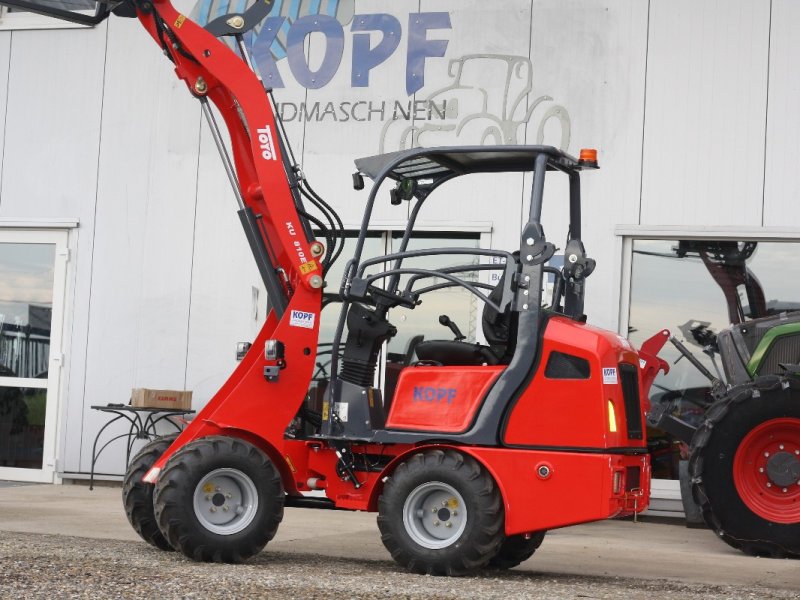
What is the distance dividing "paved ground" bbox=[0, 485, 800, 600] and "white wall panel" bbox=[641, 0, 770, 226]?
9.84 feet

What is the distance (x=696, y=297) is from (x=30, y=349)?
668 cm

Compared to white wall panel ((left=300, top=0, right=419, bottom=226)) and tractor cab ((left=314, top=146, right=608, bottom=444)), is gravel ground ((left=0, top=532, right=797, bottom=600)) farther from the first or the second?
white wall panel ((left=300, top=0, right=419, bottom=226))

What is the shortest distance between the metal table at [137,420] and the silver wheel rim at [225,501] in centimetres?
546

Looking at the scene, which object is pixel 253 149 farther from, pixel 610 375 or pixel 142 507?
pixel 610 375

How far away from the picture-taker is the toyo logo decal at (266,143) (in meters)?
7.67

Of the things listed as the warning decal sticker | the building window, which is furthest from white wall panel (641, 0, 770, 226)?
the warning decal sticker

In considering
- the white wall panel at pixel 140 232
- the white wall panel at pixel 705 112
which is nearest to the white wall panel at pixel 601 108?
the white wall panel at pixel 705 112

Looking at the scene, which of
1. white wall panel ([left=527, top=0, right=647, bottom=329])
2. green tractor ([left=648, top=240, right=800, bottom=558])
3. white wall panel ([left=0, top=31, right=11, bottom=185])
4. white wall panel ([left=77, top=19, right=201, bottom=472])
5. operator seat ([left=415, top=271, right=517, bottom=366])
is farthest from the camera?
white wall panel ([left=0, top=31, right=11, bottom=185])

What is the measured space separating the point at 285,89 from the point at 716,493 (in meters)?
6.16

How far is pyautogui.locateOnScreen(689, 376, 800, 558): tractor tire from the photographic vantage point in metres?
9.15

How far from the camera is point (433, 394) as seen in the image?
709 cm

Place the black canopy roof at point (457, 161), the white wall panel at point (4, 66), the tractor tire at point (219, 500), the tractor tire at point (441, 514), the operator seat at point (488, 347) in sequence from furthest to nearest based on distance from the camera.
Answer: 1. the white wall panel at point (4, 66)
2. the black canopy roof at point (457, 161)
3. the operator seat at point (488, 347)
4. the tractor tire at point (219, 500)
5. the tractor tire at point (441, 514)

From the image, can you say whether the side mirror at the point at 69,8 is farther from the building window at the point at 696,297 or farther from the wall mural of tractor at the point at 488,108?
the building window at the point at 696,297

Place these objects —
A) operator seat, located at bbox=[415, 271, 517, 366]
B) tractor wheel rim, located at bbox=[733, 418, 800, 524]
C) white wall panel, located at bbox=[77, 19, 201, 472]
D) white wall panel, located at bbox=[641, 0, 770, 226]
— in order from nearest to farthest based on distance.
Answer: operator seat, located at bbox=[415, 271, 517, 366] → tractor wheel rim, located at bbox=[733, 418, 800, 524] → white wall panel, located at bbox=[641, 0, 770, 226] → white wall panel, located at bbox=[77, 19, 201, 472]
